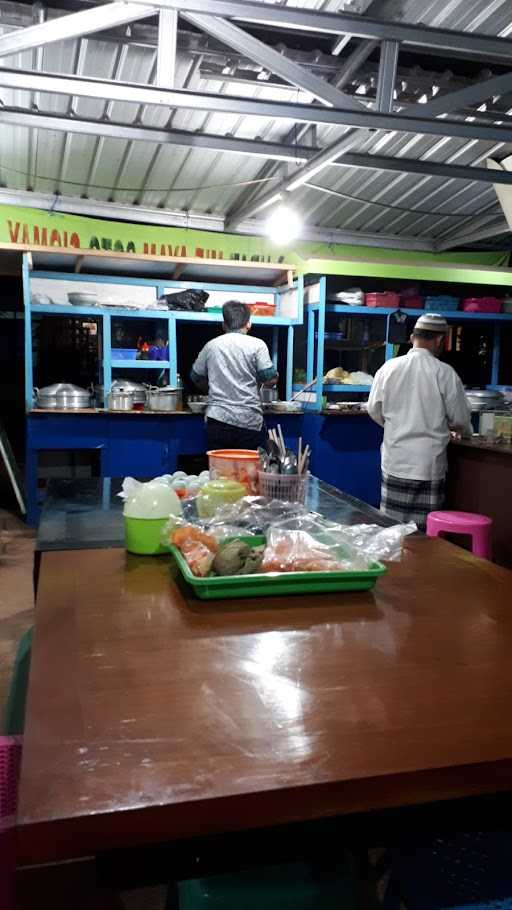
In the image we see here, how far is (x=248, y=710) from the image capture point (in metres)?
0.89

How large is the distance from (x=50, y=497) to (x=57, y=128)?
98.4 inches

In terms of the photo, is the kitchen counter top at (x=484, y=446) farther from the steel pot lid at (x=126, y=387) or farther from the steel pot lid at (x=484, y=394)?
Answer: the steel pot lid at (x=126, y=387)

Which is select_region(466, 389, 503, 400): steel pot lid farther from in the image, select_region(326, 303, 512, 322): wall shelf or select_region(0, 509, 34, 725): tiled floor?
select_region(0, 509, 34, 725): tiled floor

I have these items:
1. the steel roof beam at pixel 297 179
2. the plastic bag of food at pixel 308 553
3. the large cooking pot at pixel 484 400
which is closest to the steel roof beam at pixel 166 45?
the steel roof beam at pixel 297 179

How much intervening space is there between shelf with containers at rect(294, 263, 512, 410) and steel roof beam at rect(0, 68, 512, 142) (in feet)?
8.05

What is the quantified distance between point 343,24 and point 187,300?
306 cm

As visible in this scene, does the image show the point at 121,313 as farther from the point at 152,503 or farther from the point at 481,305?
the point at 152,503

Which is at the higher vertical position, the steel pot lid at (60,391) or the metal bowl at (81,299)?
the metal bowl at (81,299)

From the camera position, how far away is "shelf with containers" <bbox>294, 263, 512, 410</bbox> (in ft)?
19.9

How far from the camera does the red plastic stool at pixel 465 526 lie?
3.39 meters

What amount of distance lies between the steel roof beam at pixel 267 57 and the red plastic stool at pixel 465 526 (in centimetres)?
218

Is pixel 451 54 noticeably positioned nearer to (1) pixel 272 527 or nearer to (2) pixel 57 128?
(2) pixel 57 128

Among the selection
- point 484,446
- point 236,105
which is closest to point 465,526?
point 484,446

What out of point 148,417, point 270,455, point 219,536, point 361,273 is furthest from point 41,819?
point 361,273
